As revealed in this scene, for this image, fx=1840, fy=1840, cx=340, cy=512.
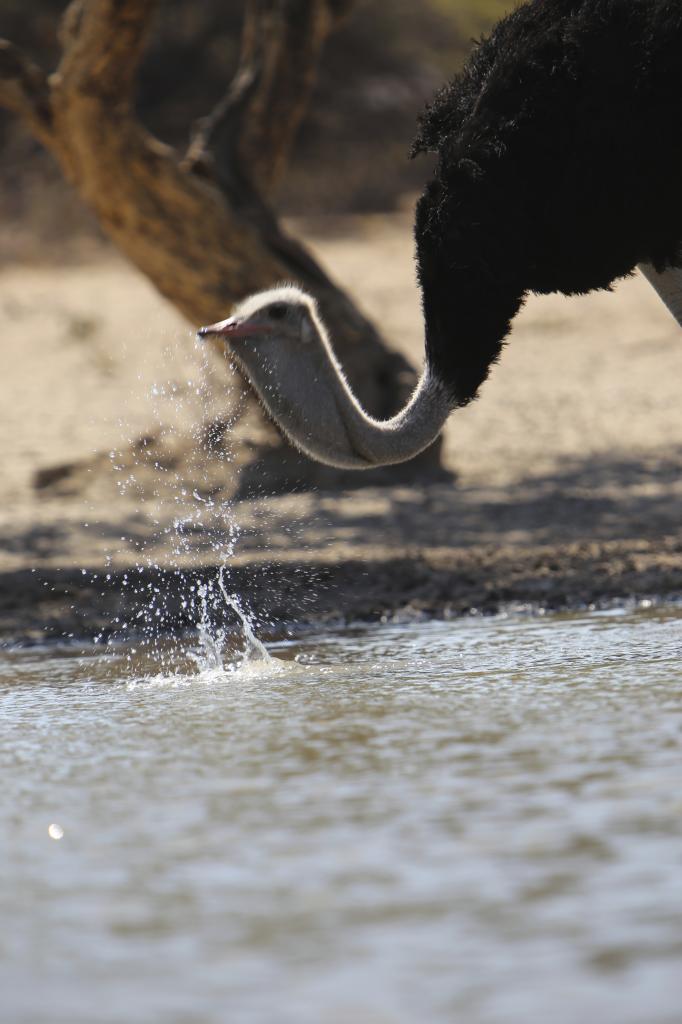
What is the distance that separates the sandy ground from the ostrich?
106 centimetres

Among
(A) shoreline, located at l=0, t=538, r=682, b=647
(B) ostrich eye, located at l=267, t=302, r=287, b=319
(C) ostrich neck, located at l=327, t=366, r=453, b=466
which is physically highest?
(B) ostrich eye, located at l=267, t=302, r=287, b=319

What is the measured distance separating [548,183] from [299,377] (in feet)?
2.69

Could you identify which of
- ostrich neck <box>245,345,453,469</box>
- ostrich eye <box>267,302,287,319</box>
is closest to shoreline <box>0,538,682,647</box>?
ostrich neck <box>245,345,453,469</box>

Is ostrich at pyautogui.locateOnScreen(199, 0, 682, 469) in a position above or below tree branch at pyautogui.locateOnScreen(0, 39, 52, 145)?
below

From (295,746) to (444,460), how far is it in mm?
5649

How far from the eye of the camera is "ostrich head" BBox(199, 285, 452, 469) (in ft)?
13.5

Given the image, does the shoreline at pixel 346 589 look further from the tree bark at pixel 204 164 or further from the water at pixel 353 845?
the tree bark at pixel 204 164

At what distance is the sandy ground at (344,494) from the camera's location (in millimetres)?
5992

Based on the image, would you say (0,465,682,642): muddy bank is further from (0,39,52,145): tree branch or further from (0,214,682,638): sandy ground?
(0,39,52,145): tree branch

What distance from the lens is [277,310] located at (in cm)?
416

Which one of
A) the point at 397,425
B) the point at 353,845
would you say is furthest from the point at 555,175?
the point at 353,845

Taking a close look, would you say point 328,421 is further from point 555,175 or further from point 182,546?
point 182,546

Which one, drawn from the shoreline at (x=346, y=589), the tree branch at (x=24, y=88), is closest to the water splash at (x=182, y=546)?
the shoreline at (x=346, y=589)

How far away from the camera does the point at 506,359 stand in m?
12.8
